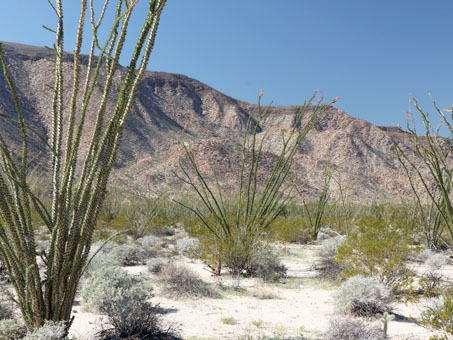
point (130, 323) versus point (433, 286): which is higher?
point (433, 286)

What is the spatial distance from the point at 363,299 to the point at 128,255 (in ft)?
19.4

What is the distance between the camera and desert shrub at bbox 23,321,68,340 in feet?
8.32

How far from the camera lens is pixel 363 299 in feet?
16.4

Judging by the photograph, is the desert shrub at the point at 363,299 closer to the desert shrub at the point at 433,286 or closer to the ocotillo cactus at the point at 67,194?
the desert shrub at the point at 433,286

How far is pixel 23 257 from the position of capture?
2.63m

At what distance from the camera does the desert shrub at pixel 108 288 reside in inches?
186

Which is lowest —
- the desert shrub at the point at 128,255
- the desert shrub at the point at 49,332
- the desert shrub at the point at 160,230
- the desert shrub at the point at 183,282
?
the desert shrub at the point at 160,230

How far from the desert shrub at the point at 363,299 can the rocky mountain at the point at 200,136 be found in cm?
2804

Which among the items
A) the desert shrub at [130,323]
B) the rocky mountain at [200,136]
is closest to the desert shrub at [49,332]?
the desert shrub at [130,323]

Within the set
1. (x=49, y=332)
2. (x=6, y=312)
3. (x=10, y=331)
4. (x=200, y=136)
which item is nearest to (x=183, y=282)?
(x=6, y=312)

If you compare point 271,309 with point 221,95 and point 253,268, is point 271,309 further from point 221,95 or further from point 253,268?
point 221,95

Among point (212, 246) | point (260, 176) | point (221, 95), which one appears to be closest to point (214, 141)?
point (260, 176)

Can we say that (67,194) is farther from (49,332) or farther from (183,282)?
(183,282)

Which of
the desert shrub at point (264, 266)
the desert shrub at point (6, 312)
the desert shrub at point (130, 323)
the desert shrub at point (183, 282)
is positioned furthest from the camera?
the desert shrub at point (264, 266)
